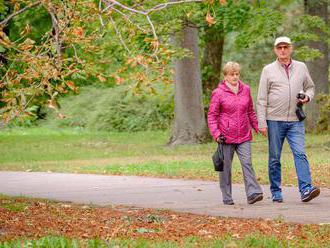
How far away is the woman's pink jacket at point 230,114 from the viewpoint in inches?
445

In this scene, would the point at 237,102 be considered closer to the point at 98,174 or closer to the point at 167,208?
the point at 167,208

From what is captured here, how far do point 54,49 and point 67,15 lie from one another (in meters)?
0.65

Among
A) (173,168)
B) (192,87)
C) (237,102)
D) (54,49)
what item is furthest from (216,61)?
(54,49)

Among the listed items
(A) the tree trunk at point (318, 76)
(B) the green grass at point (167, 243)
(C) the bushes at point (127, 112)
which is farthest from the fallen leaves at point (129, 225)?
(C) the bushes at point (127, 112)

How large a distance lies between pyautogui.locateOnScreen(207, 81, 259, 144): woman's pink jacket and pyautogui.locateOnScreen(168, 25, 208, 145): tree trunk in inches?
606

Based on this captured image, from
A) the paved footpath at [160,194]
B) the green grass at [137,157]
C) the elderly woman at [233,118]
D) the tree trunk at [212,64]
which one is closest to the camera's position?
the paved footpath at [160,194]

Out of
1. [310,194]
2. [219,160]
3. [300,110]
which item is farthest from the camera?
[219,160]

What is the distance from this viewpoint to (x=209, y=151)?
24859 mm

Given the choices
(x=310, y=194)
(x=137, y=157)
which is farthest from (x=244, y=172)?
(x=137, y=157)

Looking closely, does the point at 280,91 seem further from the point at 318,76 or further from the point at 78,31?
the point at 318,76

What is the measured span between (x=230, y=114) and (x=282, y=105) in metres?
0.66

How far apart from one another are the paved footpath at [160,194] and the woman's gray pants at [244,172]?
177 millimetres

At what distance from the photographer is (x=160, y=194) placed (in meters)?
12.9

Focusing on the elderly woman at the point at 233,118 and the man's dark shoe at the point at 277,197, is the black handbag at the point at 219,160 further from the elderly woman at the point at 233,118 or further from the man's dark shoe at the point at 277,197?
the man's dark shoe at the point at 277,197
